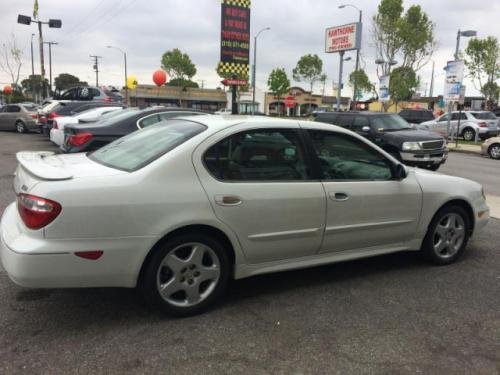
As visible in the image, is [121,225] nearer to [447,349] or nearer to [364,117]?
[447,349]

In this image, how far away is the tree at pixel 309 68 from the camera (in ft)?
234

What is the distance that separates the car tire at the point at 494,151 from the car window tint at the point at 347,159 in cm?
1518

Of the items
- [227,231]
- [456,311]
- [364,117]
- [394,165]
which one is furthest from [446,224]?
[364,117]

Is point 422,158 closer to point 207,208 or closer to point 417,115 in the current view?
point 207,208

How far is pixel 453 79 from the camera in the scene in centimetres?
2078

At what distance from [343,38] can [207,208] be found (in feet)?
123

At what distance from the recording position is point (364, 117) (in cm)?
1277

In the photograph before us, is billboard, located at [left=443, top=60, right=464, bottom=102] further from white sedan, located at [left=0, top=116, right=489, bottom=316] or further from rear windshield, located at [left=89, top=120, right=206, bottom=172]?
rear windshield, located at [left=89, top=120, right=206, bottom=172]

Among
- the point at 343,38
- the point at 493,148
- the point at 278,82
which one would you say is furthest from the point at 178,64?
the point at 493,148

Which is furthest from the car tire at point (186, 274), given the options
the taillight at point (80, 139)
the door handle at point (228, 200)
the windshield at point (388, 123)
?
the windshield at point (388, 123)

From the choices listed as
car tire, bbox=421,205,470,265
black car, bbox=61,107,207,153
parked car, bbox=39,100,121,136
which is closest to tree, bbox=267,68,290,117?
parked car, bbox=39,100,121,136

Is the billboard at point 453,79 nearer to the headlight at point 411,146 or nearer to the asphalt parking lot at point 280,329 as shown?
the headlight at point 411,146

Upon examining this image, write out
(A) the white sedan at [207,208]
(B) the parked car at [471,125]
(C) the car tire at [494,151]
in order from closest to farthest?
(A) the white sedan at [207,208] < (C) the car tire at [494,151] < (B) the parked car at [471,125]

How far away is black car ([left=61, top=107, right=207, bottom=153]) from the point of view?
8203 mm
